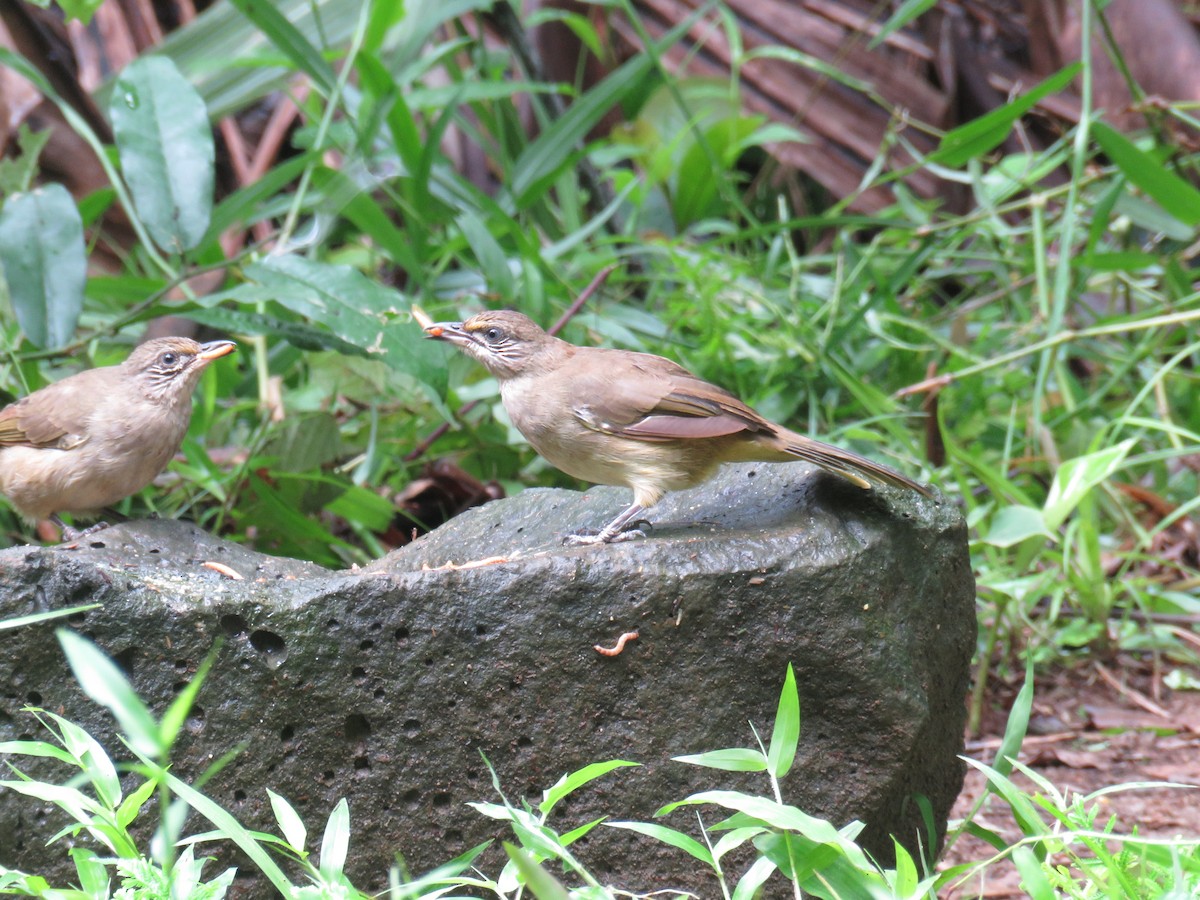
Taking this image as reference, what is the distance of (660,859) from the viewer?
2857 mm

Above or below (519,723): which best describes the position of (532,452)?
below

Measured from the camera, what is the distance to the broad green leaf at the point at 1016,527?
12.8 feet

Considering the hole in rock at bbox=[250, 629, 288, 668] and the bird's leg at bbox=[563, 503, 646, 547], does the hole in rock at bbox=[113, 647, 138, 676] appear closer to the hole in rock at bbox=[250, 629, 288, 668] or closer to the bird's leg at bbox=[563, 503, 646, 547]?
the hole in rock at bbox=[250, 629, 288, 668]

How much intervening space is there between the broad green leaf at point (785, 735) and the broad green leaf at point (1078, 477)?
1858 mm

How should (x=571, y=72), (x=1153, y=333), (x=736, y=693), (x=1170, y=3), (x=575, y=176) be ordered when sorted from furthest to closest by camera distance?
(x=571, y=72)
(x=575, y=176)
(x=1170, y=3)
(x=1153, y=333)
(x=736, y=693)

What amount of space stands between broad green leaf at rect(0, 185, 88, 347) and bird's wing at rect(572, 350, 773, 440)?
6.77ft

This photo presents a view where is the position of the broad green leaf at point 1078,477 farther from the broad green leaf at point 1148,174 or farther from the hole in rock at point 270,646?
the hole in rock at point 270,646

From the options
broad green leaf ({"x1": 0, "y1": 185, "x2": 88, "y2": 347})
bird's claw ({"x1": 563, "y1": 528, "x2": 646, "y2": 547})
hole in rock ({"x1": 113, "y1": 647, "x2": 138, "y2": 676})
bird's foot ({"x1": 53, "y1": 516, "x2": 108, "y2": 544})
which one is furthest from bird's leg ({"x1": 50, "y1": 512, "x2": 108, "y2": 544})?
bird's claw ({"x1": 563, "y1": 528, "x2": 646, "y2": 547})

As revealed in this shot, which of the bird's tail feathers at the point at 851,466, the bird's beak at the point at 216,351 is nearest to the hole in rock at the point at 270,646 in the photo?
the bird's tail feathers at the point at 851,466

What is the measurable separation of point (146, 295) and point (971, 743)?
4.09m

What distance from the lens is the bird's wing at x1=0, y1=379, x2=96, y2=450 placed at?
13.3 ft

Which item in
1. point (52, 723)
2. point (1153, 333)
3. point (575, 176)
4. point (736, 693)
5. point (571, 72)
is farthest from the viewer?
point (571, 72)

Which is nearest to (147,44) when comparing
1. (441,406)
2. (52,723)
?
(441,406)

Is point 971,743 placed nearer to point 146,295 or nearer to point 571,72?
point 146,295
